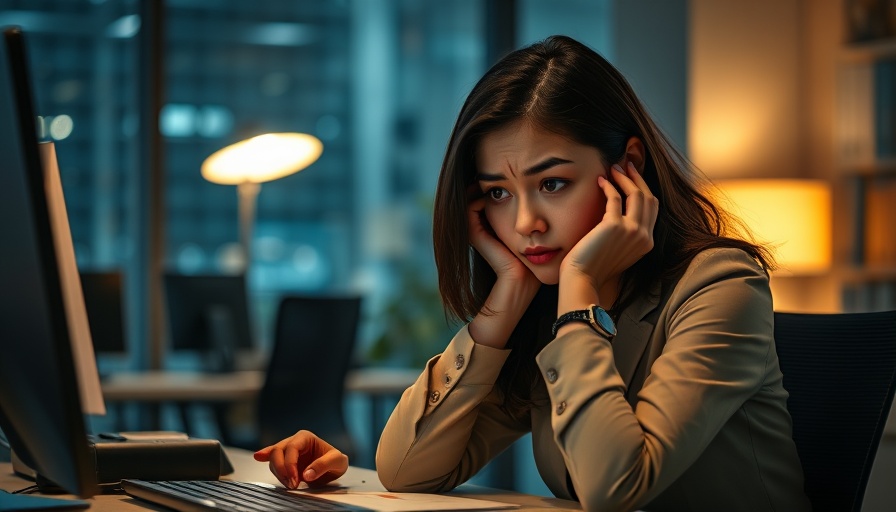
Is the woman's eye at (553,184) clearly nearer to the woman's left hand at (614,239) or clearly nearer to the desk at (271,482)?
the woman's left hand at (614,239)

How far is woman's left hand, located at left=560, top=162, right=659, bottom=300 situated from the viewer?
1.37 metres

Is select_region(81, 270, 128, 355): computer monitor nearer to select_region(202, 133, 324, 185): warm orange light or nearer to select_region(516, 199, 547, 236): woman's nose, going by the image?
select_region(202, 133, 324, 185): warm orange light

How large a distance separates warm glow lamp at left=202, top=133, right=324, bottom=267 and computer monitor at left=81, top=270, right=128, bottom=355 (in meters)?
0.77

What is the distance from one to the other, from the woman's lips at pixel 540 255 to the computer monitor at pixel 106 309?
283 centimetres

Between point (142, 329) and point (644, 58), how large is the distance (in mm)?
2491

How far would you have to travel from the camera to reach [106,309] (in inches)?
157

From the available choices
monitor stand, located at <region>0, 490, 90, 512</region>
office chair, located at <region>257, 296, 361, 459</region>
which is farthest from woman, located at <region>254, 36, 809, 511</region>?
office chair, located at <region>257, 296, 361, 459</region>

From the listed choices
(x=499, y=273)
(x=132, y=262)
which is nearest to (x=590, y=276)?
(x=499, y=273)

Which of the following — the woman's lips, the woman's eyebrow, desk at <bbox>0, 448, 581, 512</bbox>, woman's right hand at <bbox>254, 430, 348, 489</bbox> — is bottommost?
desk at <bbox>0, 448, 581, 512</bbox>

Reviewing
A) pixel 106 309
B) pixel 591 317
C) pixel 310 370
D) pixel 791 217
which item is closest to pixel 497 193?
pixel 591 317

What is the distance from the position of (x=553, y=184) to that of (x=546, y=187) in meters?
0.01

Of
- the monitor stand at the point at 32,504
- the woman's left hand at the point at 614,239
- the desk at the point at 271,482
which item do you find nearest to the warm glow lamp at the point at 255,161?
the desk at the point at 271,482

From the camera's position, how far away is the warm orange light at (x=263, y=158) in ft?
14.8

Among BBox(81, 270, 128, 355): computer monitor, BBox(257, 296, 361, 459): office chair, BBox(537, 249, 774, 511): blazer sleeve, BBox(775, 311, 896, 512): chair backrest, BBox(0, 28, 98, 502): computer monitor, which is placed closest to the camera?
BBox(0, 28, 98, 502): computer monitor
